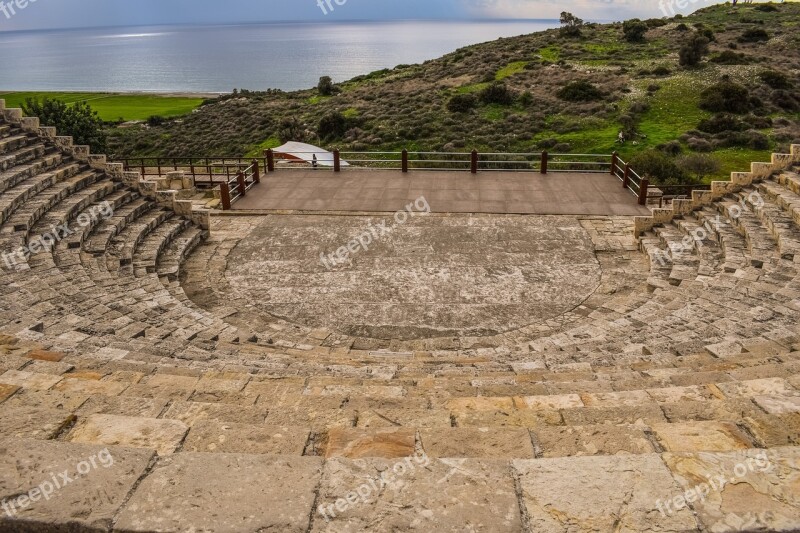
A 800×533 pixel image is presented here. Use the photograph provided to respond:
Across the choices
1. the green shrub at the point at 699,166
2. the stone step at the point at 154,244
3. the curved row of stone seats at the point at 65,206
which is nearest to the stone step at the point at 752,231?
the curved row of stone seats at the point at 65,206

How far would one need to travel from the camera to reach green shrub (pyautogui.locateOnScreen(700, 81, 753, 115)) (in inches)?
1321

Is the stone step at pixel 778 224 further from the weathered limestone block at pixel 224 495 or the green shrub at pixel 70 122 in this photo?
the green shrub at pixel 70 122

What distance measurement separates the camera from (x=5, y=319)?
817 centimetres

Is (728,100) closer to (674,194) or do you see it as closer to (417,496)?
(674,194)

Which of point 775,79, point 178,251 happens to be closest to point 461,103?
point 775,79

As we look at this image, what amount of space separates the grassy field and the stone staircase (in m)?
61.0

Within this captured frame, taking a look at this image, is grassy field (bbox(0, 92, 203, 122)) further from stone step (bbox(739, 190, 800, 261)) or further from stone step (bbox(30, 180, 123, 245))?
stone step (bbox(739, 190, 800, 261))

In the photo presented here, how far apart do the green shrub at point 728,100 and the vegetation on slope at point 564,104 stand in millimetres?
118

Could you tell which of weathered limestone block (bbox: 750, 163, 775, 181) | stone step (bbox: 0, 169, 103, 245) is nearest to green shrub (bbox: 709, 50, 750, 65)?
weathered limestone block (bbox: 750, 163, 775, 181)

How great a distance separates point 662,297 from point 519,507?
8.71 metres

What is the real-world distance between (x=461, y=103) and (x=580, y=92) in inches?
318

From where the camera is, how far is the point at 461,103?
127 ft

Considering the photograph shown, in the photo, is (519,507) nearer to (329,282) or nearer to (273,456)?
(273,456)

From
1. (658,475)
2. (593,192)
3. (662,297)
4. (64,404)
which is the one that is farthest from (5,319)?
(593,192)
